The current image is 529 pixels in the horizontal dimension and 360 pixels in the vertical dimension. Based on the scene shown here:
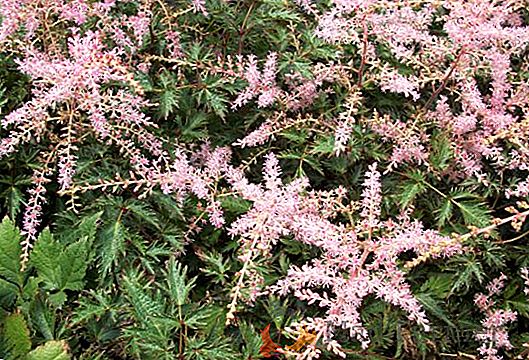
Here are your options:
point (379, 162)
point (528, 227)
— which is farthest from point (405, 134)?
point (528, 227)

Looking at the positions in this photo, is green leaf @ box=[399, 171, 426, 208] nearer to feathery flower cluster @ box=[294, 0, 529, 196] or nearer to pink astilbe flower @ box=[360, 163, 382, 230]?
feathery flower cluster @ box=[294, 0, 529, 196]

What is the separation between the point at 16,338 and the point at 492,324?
1268mm

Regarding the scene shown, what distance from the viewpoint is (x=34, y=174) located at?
2113mm

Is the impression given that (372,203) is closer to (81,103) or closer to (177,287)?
(177,287)

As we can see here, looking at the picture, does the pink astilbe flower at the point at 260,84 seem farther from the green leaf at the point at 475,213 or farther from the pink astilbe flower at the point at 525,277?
the pink astilbe flower at the point at 525,277

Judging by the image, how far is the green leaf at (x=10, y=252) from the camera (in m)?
1.91

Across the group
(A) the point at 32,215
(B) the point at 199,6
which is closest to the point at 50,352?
(A) the point at 32,215

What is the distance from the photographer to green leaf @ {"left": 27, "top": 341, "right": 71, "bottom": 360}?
1.67 m

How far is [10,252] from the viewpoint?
1.92 metres

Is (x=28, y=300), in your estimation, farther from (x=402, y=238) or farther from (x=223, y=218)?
(x=402, y=238)

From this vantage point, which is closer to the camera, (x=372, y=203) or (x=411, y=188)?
(x=372, y=203)

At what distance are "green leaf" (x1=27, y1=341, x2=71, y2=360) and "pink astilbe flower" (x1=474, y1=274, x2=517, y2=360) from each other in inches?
44.3

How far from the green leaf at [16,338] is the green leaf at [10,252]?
0.19 meters

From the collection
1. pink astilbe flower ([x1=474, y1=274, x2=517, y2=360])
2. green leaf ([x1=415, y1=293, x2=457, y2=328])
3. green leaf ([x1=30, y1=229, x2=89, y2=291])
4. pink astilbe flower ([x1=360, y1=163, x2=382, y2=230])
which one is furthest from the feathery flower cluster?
green leaf ([x1=30, y1=229, x2=89, y2=291])
